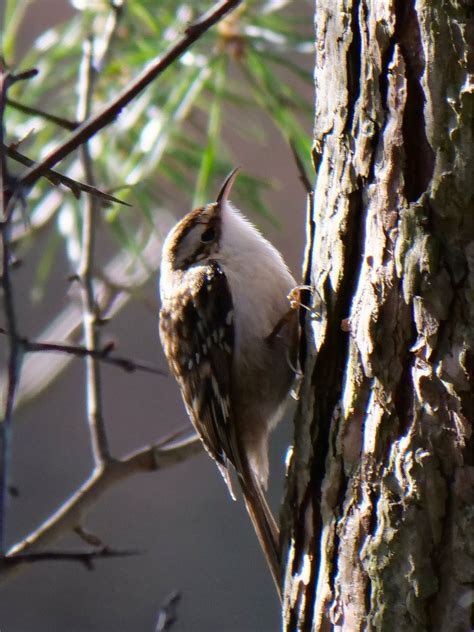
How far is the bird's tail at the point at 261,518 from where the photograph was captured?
2143 millimetres

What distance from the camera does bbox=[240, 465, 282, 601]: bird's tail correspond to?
2143 millimetres

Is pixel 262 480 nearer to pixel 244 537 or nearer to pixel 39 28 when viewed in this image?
pixel 244 537

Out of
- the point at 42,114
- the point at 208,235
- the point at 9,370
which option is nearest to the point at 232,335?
the point at 208,235

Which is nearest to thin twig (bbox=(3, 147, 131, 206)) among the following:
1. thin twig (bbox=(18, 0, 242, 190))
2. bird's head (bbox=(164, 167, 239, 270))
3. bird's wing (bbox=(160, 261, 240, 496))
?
thin twig (bbox=(18, 0, 242, 190))

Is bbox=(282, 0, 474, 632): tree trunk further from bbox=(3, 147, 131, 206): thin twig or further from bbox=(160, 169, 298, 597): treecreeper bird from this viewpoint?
bbox=(160, 169, 298, 597): treecreeper bird

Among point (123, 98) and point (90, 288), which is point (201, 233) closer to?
point (90, 288)

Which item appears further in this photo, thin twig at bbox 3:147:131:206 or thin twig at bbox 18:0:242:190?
thin twig at bbox 18:0:242:190

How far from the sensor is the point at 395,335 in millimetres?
1445

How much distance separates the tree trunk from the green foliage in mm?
1010

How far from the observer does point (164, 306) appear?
2699 mm

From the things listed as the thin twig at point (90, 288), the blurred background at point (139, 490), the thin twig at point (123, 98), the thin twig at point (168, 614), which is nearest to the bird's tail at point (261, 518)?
the thin twig at point (168, 614)

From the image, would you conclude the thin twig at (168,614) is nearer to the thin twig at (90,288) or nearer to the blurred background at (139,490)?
the thin twig at (90,288)

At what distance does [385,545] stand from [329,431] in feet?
0.72

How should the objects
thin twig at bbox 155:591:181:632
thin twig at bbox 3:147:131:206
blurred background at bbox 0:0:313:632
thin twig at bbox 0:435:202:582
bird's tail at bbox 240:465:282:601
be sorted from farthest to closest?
blurred background at bbox 0:0:313:632 < bird's tail at bbox 240:465:282:601 < thin twig at bbox 0:435:202:582 < thin twig at bbox 155:591:181:632 < thin twig at bbox 3:147:131:206
